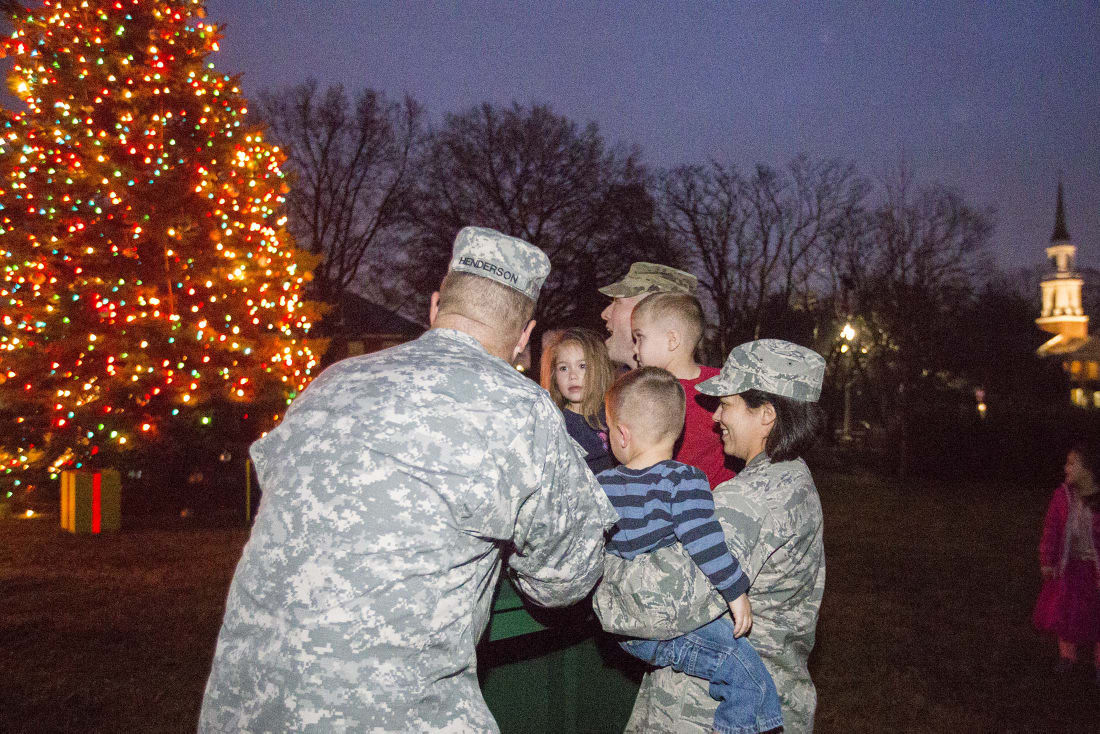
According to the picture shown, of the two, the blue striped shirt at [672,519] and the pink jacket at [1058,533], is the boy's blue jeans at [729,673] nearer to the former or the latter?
the blue striped shirt at [672,519]

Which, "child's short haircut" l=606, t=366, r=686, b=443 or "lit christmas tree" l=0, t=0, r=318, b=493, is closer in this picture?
"child's short haircut" l=606, t=366, r=686, b=443

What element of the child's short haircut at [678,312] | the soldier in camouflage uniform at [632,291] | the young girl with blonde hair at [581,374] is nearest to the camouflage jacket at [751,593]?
the child's short haircut at [678,312]

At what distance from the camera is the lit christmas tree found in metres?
8.63

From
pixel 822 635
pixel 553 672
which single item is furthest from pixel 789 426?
pixel 822 635

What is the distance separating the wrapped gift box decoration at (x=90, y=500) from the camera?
10258 mm

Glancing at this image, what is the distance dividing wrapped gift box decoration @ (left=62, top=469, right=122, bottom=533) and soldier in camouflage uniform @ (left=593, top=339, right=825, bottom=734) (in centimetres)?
1015

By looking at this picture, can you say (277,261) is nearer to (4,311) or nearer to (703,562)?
(4,311)

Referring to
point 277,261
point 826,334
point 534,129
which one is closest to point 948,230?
point 826,334

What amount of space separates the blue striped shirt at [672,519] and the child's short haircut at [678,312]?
99 cm

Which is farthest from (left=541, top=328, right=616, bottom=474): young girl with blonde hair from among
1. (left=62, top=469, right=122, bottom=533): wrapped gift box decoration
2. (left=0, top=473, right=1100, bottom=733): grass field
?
(left=62, top=469, right=122, bottom=533): wrapped gift box decoration

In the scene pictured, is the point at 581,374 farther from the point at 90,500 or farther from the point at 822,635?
the point at 90,500

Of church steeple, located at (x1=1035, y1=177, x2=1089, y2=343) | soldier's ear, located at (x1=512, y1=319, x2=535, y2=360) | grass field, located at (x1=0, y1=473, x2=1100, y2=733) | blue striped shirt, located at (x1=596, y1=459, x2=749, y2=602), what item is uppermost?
church steeple, located at (x1=1035, y1=177, x2=1089, y2=343)

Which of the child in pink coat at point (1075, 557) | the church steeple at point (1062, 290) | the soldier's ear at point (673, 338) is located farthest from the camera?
the church steeple at point (1062, 290)

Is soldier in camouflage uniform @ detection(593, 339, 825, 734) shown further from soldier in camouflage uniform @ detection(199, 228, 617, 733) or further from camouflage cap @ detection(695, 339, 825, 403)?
soldier in camouflage uniform @ detection(199, 228, 617, 733)
